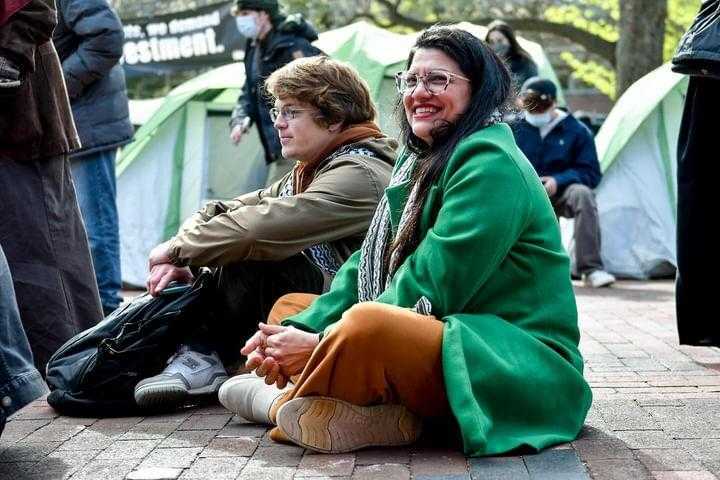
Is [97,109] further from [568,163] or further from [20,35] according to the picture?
[568,163]

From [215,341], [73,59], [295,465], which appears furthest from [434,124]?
[73,59]

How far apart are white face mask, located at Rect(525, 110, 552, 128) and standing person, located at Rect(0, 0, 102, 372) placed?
17.3ft

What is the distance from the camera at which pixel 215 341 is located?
5316 mm

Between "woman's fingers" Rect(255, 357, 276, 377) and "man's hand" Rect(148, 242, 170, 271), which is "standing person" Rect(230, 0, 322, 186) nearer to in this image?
"man's hand" Rect(148, 242, 170, 271)

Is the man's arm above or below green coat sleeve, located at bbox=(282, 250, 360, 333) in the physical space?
above

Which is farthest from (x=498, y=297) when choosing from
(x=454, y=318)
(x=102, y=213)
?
(x=102, y=213)

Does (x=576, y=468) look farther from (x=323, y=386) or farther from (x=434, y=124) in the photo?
(x=434, y=124)

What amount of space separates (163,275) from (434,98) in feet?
4.87

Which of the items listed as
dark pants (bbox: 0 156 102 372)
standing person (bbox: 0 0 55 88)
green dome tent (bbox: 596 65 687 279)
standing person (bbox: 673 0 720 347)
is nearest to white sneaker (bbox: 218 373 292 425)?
dark pants (bbox: 0 156 102 372)

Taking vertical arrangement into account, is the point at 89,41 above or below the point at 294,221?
above

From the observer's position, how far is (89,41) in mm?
7293

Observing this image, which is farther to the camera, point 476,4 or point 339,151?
point 476,4

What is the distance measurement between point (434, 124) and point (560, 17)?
24103 mm

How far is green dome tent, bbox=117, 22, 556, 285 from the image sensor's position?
38.9 ft
